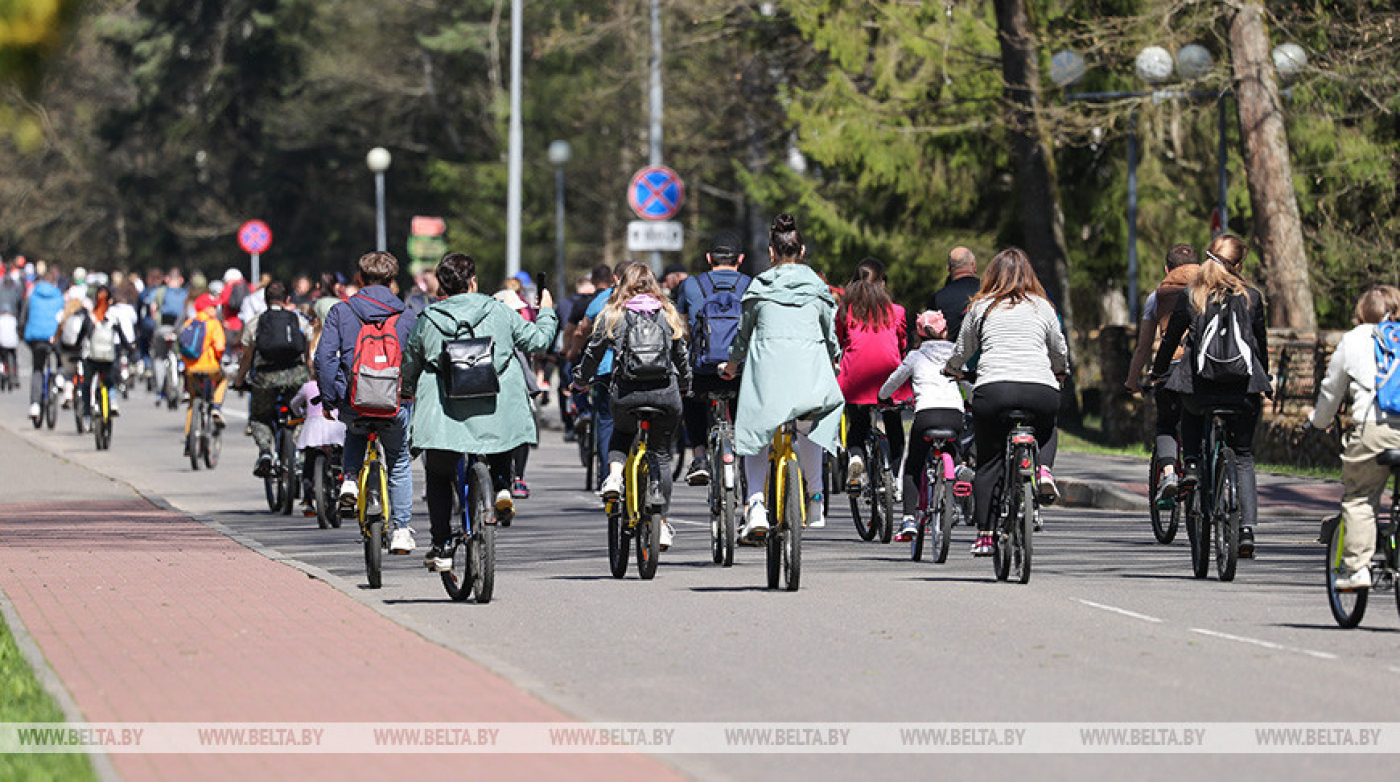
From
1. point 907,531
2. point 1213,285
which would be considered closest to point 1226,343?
point 1213,285

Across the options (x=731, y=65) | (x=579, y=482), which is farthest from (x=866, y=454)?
(x=731, y=65)

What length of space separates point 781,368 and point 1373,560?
10.6ft

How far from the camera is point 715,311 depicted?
14.2 metres

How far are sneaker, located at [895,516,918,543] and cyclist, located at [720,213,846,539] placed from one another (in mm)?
2109

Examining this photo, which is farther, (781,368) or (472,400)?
(781,368)

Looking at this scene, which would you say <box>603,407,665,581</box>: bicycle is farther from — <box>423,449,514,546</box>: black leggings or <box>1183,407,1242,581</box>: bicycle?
<box>1183,407,1242,581</box>: bicycle

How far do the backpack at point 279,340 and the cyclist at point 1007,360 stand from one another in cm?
709

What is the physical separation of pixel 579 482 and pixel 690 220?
32989 mm

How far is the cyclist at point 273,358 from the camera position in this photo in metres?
18.4

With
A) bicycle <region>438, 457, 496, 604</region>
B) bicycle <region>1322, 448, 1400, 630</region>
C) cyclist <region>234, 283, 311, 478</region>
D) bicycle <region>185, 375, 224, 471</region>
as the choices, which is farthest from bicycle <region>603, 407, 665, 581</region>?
bicycle <region>185, 375, 224, 471</region>

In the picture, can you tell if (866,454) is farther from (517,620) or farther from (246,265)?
(246,265)

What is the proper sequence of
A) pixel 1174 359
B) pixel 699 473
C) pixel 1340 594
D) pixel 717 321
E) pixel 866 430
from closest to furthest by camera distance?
1. pixel 1340 594
2. pixel 699 473
3. pixel 717 321
4. pixel 1174 359
5. pixel 866 430

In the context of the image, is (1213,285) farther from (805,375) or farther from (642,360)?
(642,360)

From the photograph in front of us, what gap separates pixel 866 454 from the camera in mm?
15906
